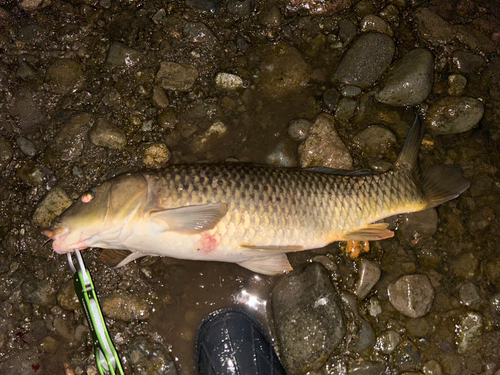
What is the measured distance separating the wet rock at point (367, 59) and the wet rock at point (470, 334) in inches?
81.9

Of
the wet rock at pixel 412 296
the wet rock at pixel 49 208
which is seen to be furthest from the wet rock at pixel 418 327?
the wet rock at pixel 49 208

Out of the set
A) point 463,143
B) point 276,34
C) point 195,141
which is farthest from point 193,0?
point 463,143

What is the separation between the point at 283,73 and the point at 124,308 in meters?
2.33

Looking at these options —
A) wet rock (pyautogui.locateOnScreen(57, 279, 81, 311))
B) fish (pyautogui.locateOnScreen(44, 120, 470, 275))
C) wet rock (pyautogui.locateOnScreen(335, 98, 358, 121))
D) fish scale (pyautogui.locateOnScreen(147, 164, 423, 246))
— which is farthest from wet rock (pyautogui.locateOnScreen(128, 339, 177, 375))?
wet rock (pyautogui.locateOnScreen(335, 98, 358, 121))

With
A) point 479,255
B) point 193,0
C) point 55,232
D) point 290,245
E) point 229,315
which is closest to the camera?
point 55,232

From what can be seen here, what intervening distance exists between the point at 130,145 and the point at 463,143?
2.86m

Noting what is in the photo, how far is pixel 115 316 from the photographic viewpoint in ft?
9.14

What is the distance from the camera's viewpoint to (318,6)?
323cm

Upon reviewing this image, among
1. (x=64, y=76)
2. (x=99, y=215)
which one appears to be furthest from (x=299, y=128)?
(x=64, y=76)

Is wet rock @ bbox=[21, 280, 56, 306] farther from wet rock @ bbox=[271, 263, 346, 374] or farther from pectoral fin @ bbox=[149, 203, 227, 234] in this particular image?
wet rock @ bbox=[271, 263, 346, 374]

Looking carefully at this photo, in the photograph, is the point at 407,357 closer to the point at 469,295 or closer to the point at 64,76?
the point at 469,295

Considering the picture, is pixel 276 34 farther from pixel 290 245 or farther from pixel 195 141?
pixel 290 245

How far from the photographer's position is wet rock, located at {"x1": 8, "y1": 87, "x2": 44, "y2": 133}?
308 centimetres

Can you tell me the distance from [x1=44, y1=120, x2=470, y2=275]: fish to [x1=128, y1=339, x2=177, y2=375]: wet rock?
68cm
